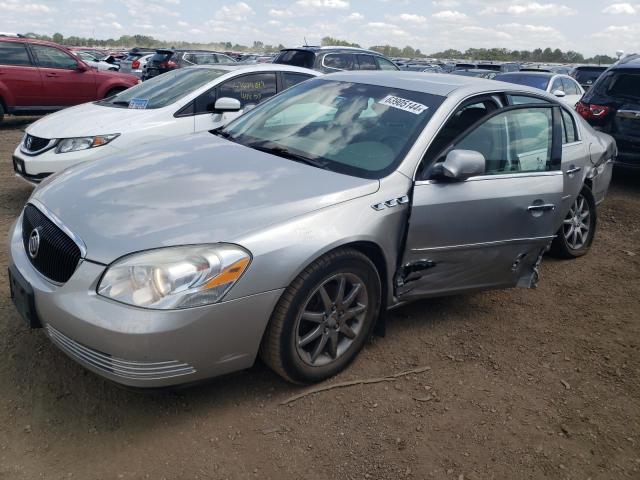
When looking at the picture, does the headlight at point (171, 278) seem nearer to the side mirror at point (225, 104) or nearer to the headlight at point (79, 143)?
the side mirror at point (225, 104)

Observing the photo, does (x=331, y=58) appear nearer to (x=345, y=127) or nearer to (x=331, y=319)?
(x=345, y=127)

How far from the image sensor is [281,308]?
2.63 m

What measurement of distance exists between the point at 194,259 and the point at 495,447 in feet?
5.49

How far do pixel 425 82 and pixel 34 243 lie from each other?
255 centimetres

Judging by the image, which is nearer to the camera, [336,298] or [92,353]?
[92,353]

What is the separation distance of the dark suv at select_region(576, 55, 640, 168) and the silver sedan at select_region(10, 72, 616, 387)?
3747 mm

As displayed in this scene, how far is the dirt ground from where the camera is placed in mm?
2451

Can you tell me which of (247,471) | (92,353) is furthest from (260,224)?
(247,471)

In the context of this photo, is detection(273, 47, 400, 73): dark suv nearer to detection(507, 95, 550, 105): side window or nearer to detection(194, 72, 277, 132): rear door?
detection(194, 72, 277, 132): rear door

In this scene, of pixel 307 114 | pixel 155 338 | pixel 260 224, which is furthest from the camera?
pixel 307 114

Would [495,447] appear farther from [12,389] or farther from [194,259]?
[12,389]

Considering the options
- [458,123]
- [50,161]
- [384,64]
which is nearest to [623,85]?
[458,123]

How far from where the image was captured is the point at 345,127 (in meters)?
3.48

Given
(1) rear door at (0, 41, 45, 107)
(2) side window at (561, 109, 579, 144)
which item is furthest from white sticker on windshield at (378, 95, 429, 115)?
(1) rear door at (0, 41, 45, 107)
